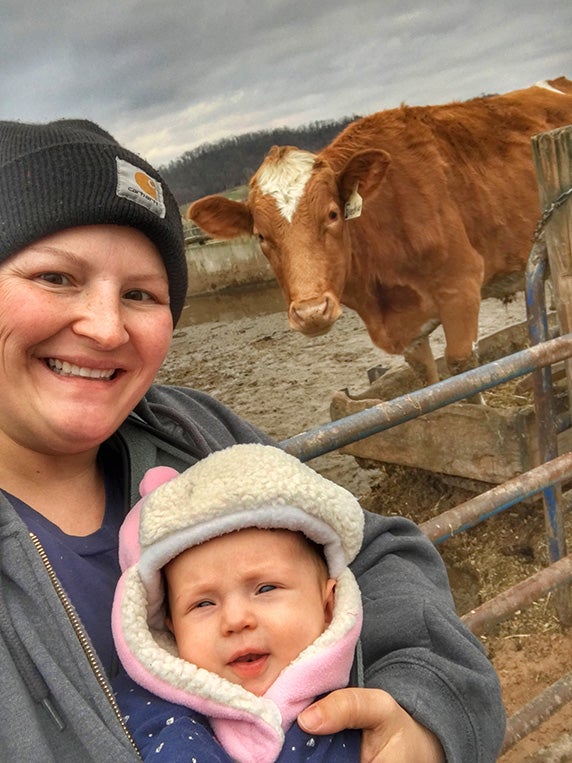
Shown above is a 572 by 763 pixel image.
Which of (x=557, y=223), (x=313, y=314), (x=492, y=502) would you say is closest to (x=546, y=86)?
(x=313, y=314)

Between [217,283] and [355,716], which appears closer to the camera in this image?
[355,716]

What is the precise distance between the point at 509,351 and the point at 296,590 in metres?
3.82

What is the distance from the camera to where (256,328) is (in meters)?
9.59

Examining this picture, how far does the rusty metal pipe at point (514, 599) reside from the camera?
151cm

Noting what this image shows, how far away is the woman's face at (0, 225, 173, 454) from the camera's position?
32.1 inches

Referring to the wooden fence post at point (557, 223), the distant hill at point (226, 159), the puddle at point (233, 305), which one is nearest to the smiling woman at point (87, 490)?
the wooden fence post at point (557, 223)

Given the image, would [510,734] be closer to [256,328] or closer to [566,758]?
[566,758]

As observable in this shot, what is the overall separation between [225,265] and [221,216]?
9157 millimetres

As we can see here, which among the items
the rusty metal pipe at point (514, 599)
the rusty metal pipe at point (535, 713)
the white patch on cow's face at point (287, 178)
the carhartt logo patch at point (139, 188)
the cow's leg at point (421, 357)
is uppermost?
the carhartt logo patch at point (139, 188)

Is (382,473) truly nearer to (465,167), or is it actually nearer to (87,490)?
(465,167)

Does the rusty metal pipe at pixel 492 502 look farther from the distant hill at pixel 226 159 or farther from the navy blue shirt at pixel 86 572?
the distant hill at pixel 226 159

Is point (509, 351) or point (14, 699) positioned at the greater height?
point (14, 699)

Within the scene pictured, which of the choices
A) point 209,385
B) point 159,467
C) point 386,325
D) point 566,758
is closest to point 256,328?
point 209,385

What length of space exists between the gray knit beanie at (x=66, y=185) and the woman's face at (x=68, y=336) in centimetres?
2
